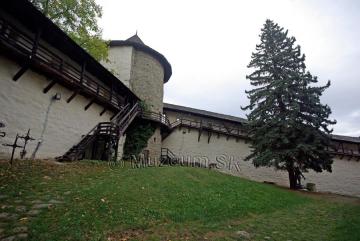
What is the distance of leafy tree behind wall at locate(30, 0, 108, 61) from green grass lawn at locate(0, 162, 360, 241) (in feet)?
35.2

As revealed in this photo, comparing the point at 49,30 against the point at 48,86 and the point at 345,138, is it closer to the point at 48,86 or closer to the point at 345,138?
the point at 48,86

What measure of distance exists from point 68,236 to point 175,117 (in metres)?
25.1

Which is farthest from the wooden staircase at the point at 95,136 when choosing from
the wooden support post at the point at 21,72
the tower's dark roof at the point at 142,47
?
the tower's dark roof at the point at 142,47

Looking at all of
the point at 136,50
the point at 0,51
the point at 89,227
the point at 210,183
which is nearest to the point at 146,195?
the point at 89,227

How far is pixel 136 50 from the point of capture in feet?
85.7

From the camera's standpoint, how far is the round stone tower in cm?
2505

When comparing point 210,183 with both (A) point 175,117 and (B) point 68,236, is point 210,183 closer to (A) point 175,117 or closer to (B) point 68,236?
(B) point 68,236

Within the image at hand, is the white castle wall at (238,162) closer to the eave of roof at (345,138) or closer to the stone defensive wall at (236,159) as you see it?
the stone defensive wall at (236,159)

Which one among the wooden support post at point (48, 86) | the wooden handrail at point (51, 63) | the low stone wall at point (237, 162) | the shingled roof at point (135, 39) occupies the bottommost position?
the low stone wall at point (237, 162)

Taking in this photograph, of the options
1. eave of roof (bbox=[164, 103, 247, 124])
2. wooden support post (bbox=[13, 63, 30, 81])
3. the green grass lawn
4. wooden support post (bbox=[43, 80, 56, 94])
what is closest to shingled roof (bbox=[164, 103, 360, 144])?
eave of roof (bbox=[164, 103, 247, 124])

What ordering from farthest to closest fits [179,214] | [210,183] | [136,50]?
[136,50] < [210,183] < [179,214]

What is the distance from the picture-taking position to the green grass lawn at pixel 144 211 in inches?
223

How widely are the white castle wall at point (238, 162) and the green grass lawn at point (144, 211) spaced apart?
50.8ft

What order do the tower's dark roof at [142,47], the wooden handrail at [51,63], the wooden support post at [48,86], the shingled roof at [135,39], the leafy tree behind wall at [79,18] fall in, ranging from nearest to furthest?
the wooden handrail at [51,63] → the wooden support post at [48,86] → the leafy tree behind wall at [79,18] → the tower's dark roof at [142,47] → the shingled roof at [135,39]
